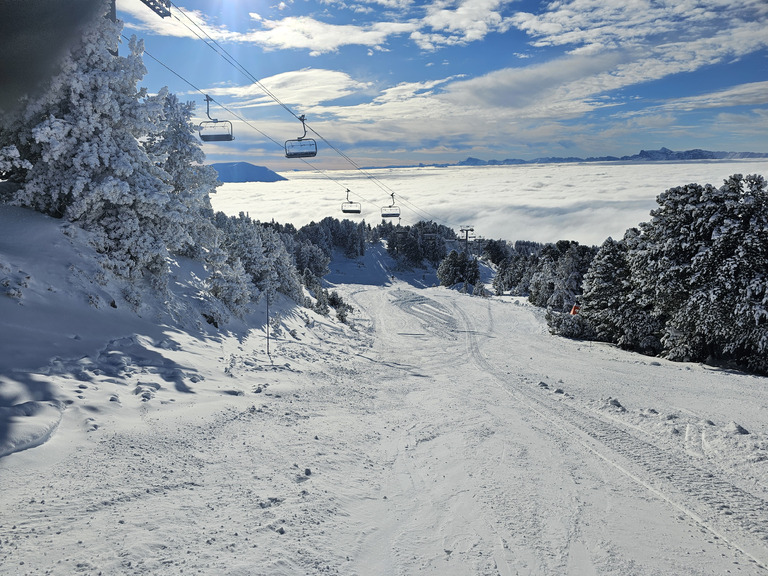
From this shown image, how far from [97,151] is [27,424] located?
12.4 m

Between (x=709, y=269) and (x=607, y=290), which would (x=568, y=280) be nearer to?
(x=607, y=290)

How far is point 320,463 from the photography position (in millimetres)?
7930

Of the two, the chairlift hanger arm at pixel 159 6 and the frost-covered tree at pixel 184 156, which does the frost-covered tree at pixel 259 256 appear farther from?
the chairlift hanger arm at pixel 159 6

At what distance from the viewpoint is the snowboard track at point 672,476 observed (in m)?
6.42

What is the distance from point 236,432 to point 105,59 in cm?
1494

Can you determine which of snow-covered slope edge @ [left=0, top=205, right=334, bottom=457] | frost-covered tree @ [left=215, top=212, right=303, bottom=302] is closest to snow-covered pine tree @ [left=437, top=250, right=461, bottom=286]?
frost-covered tree @ [left=215, top=212, right=303, bottom=302]

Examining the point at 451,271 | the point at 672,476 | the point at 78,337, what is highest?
the point at 451,271

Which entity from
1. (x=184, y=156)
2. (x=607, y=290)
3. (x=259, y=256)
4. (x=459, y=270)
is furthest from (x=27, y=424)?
(x=459, y=270)

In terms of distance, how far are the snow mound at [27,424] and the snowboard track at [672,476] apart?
9.44 metres

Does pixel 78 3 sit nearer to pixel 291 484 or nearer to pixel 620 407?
pixel 291 484

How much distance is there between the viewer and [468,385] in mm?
16297

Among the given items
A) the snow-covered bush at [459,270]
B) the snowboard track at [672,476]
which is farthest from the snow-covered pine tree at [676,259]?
the snow-covered bush at [459,270]

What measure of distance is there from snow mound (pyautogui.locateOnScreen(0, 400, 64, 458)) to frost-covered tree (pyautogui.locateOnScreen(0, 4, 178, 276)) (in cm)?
958

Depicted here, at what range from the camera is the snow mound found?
5941mm
